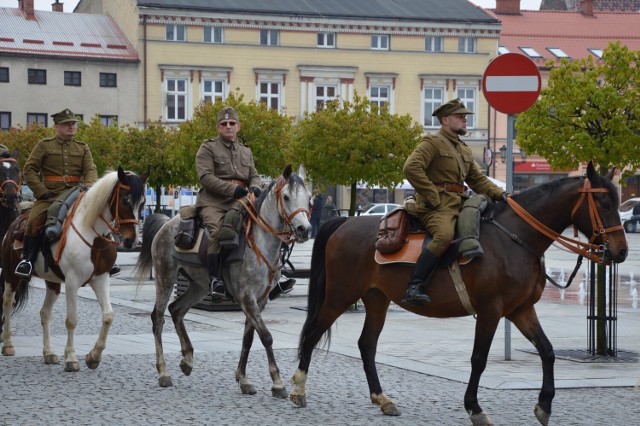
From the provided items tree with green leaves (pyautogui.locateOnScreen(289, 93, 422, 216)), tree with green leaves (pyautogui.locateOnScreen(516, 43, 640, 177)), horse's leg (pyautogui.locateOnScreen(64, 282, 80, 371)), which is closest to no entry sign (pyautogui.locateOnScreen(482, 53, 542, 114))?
tree with green leaves (pyautogui.locateOnScreen(516, 43, 640, 177))

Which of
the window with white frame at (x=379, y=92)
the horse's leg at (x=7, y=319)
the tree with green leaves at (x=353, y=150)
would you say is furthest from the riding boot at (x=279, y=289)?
the window with white frame at (x=379, y=92)

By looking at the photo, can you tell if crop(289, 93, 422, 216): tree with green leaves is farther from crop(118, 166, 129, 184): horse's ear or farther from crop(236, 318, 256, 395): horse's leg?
crop(236, 318, 256, 395): horse's leg

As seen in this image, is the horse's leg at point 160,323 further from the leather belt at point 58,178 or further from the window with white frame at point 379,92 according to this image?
the window with white frame at point 379,92

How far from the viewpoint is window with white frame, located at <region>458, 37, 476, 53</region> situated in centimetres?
7100

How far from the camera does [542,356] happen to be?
9.34 metres

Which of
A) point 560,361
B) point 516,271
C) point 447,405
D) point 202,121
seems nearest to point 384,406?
point 447,405

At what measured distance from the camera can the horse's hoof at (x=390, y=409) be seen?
945 cm

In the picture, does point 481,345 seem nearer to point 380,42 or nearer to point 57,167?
point 57,167

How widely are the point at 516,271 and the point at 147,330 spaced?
7467 millimetres

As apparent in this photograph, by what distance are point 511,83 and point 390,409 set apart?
4600 millimetres

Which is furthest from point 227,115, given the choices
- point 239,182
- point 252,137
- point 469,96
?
point 469,96

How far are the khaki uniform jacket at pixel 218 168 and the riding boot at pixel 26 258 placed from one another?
2.25 m

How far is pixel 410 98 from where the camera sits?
71125 mm

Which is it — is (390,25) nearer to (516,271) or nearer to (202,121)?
(202,121)
